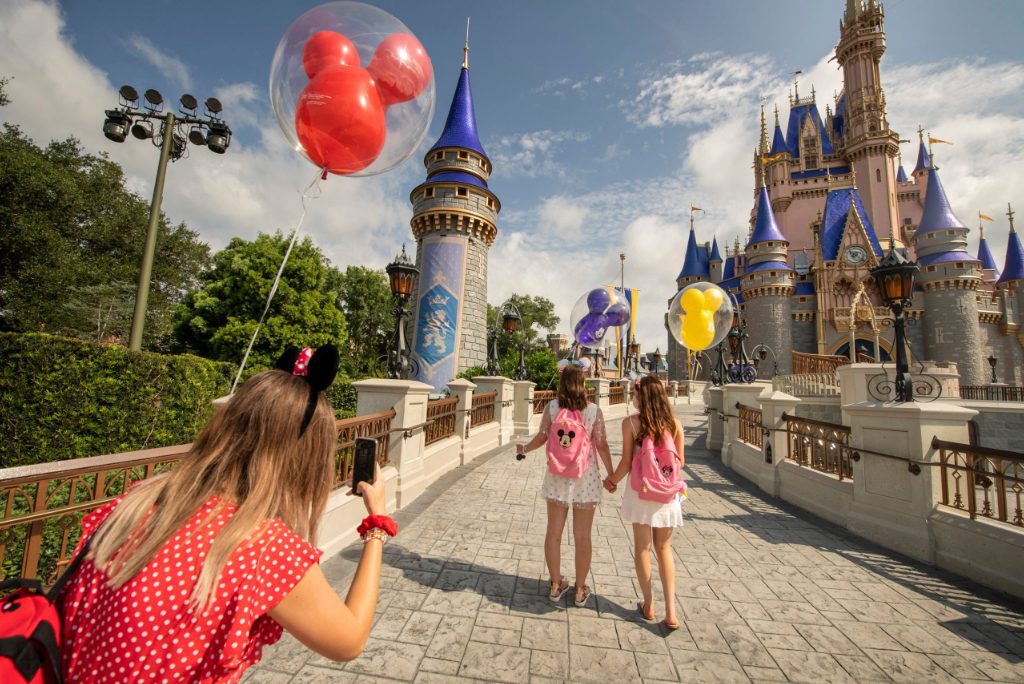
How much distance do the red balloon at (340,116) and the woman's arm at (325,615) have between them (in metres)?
3.78

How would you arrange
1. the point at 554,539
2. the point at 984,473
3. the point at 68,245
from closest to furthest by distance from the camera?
the point at 554,539 → the point at 984,473 → the point at 68,245

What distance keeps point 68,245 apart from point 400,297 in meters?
22.5

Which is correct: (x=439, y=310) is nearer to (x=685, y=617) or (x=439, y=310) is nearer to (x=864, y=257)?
(x=685, y=617)

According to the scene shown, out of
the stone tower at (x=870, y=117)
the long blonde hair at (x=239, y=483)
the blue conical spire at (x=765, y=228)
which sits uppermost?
the stone tower at (x=870, y=117)

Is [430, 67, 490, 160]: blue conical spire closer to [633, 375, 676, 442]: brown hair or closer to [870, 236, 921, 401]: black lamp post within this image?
[870, 236, 921, 401]: black lamp post

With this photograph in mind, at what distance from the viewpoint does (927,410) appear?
4547 millimetres

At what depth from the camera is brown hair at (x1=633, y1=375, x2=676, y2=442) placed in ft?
10.9

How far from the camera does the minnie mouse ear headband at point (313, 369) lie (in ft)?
4.36

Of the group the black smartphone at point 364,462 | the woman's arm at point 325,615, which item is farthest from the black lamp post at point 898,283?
the woman's arm at point 325,615

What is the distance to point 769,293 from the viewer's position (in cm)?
3450

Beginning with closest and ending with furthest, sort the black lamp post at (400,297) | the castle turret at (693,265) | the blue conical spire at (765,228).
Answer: the black lamp post at (400,297)
the blue conical spire at (765,228)
the castle turret at (693,265)

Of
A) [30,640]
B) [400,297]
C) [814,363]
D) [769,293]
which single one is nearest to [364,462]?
[30,640]

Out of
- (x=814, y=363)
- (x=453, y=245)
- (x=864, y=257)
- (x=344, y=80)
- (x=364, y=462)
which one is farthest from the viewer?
(x=864, y=257)

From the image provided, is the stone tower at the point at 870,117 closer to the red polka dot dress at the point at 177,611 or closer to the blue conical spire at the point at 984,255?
the blue conical spire at the point at 984,255
